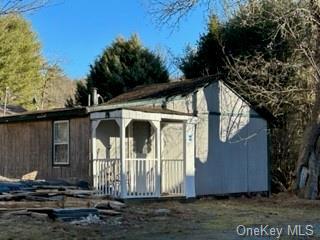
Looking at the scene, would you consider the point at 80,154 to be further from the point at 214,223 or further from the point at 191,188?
the point at 214,223

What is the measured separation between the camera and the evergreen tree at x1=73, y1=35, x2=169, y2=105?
100 ft

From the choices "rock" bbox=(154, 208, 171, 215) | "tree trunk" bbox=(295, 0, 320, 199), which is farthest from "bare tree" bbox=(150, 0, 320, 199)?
"rock" bbox=(154, 208, 171, 215)

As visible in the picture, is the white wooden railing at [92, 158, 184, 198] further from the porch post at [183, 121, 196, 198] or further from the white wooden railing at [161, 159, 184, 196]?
the porch post at [183, 121, 196, 198]

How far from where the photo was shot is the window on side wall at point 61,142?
55.8 feet

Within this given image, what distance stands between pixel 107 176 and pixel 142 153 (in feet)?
7.40

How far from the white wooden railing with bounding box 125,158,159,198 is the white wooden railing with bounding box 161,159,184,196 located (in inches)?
35.9

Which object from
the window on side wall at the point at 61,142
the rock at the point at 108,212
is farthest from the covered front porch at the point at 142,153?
the rock at the point at 108,212

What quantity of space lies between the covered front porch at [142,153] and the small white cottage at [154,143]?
0.03 meters

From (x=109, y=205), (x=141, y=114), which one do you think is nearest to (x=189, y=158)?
(x=141, y=114)

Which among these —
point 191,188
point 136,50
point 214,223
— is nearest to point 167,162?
point 191,188

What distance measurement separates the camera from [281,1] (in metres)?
17.6

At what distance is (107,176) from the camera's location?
15.6 meters

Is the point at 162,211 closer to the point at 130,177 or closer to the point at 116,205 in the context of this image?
the point at 116,205

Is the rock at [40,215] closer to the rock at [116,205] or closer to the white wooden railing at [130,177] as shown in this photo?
the rock at [116,205]
